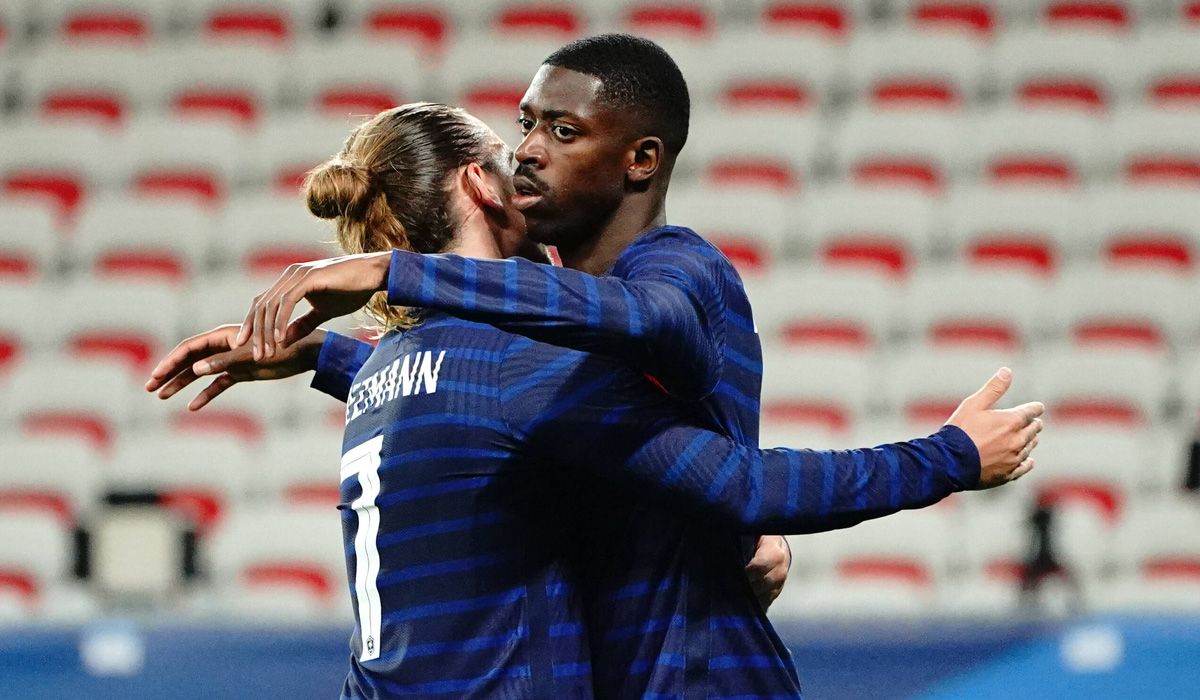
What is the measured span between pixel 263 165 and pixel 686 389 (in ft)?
16.9

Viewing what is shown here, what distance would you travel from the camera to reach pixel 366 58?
6.77 meters

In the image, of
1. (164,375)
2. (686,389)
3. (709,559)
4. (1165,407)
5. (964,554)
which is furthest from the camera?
(1165,407)

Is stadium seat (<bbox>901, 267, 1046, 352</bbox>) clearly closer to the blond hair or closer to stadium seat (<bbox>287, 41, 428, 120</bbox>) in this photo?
stadium seat (<bbox>287, 41, 428, 120</bbox>)

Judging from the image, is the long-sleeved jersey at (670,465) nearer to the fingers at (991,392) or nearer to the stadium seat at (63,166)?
the fingers at (991,392)

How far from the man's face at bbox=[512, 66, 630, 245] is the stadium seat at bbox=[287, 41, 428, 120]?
481cm

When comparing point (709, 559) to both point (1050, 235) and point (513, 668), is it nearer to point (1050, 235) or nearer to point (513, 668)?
point (513, 668)

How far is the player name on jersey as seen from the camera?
183cm

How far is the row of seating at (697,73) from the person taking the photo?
618cm

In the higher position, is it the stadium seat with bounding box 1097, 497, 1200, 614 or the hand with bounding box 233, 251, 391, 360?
the hand with bounding box 233, 251, 391, 360

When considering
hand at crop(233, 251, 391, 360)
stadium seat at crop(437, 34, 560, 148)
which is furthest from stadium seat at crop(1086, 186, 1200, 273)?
hand at crop(233, 251, 391, 360)

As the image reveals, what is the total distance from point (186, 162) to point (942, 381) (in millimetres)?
3241

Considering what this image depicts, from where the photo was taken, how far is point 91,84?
7.00 meters

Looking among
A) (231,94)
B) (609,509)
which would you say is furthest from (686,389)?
(231,94)

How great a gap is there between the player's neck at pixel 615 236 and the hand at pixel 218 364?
0.43m
